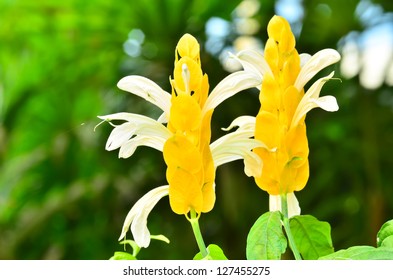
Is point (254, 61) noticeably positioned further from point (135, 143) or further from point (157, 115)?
point (157, 115)

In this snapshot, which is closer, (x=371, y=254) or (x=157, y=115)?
(x=371, y=254)

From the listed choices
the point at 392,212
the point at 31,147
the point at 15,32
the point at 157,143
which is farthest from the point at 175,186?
the point at 31,147

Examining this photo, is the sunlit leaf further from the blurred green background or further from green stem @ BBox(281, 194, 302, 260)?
the blurred green background

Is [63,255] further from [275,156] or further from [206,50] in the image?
[275,156]

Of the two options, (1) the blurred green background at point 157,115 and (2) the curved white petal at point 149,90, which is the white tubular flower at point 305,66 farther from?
(1) the blurred green background at point 157,115

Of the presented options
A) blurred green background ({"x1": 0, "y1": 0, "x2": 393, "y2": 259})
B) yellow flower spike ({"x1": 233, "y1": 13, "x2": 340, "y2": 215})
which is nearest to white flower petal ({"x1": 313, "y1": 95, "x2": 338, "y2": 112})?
yellow flower spike ({"x1": 233, "y1": 13, "x2": 340, "y2": 215})

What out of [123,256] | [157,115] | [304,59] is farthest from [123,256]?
[157,115]

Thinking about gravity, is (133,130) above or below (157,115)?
below

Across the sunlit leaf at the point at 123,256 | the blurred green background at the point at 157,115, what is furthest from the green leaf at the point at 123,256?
the blurred green background at the point at 157,115
